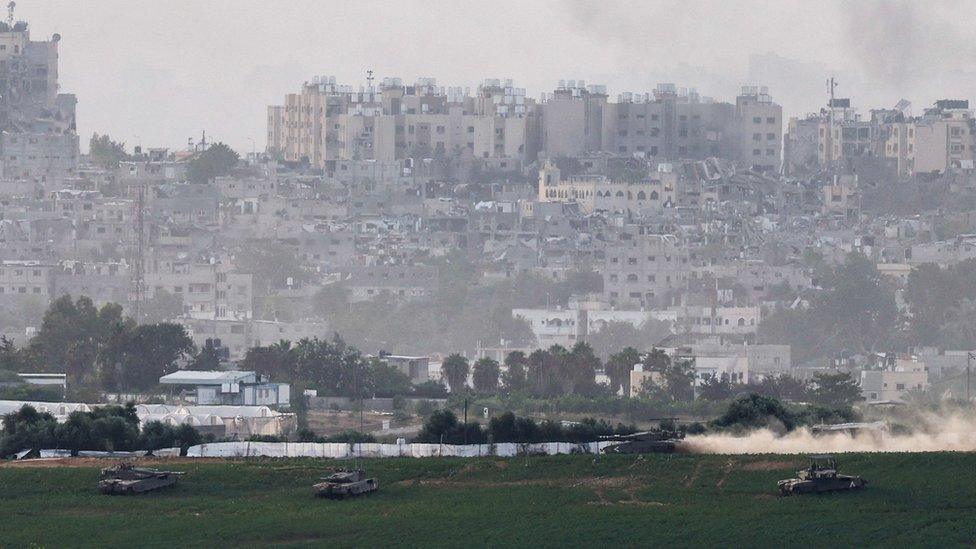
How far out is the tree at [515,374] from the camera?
106938 mm

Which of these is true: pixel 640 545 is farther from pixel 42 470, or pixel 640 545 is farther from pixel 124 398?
pixel 124 398

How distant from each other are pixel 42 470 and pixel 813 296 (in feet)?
323

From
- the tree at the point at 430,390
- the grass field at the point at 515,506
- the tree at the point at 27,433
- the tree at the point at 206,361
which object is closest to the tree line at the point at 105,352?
the tree at the point at 206,361

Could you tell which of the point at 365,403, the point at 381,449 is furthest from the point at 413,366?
the point at 381,449

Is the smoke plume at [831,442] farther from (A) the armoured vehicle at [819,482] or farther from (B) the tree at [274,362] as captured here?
(B) the tree at [274,362]

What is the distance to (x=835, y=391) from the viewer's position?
104688mm

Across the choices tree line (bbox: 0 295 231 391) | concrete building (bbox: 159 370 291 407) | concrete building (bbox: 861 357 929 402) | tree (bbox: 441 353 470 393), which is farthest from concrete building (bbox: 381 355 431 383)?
concrete building (bbox: 861 357 929 402)

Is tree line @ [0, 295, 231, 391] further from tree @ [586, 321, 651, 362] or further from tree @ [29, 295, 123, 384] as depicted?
tree @ [586, 321, 651, 362]

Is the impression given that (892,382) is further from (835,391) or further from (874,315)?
(874,315)

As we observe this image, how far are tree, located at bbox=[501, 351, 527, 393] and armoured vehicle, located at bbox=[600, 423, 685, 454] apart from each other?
3947 centimetres

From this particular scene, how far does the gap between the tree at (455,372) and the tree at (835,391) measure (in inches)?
470

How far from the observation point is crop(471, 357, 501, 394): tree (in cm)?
10794

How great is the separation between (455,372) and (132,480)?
51.3m

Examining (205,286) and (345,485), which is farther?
(205,286)
